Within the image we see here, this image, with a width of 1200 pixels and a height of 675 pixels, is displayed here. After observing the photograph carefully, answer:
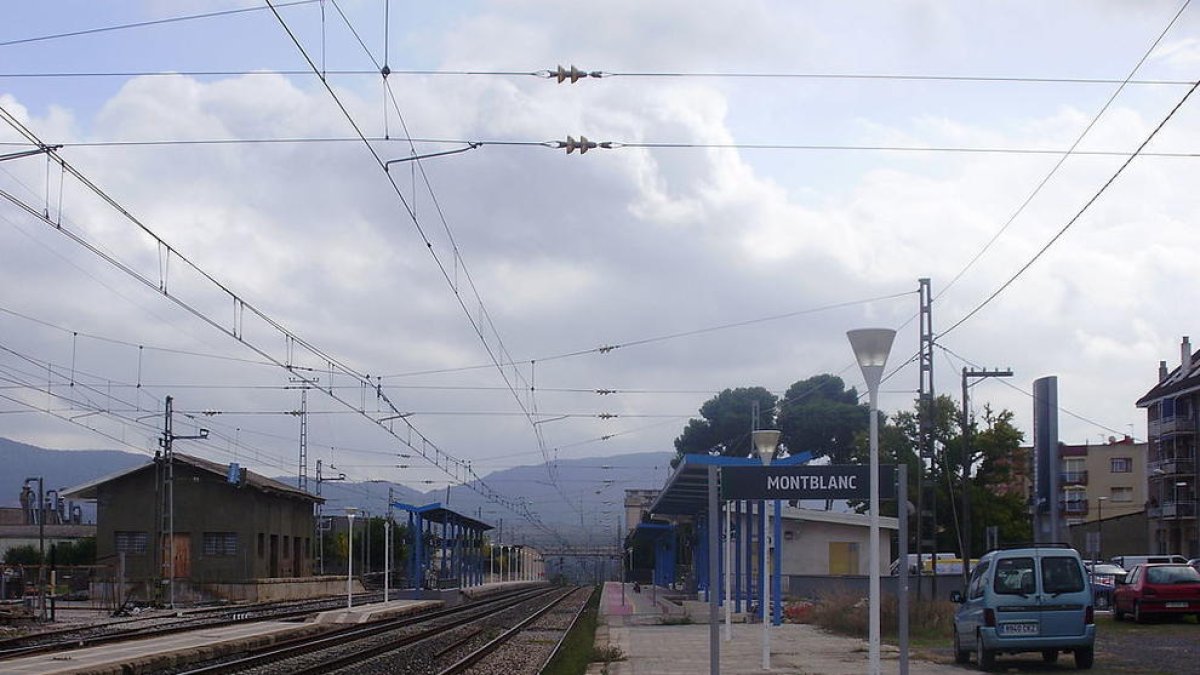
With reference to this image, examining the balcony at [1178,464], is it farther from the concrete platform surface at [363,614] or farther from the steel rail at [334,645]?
the concrete platform surface at [363,614]

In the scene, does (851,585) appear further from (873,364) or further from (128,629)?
(873,364)

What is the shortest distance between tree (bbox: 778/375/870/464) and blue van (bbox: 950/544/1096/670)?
203 ft

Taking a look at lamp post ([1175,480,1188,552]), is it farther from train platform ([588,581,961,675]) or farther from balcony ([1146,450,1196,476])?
train platform ([588,581,961,675])

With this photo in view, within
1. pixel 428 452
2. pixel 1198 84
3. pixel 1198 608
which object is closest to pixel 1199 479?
pixel 428 452

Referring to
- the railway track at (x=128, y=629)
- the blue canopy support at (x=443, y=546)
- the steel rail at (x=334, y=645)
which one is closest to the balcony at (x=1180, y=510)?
the blue canopy support at (x=443, y=546)

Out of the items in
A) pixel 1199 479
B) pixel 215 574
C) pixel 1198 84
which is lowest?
pixel 215 574

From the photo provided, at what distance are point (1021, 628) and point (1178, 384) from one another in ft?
178

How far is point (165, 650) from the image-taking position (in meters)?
23.2

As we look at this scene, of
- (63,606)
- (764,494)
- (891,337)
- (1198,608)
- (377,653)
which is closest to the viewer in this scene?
(891,337)

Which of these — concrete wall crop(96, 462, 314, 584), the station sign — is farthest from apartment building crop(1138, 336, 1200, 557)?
the station sign

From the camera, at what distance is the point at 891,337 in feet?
45.8

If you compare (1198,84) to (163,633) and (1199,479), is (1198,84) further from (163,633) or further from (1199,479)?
(1199,479)

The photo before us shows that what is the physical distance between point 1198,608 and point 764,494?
1715cm

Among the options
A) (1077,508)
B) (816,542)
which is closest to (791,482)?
(816,542)
